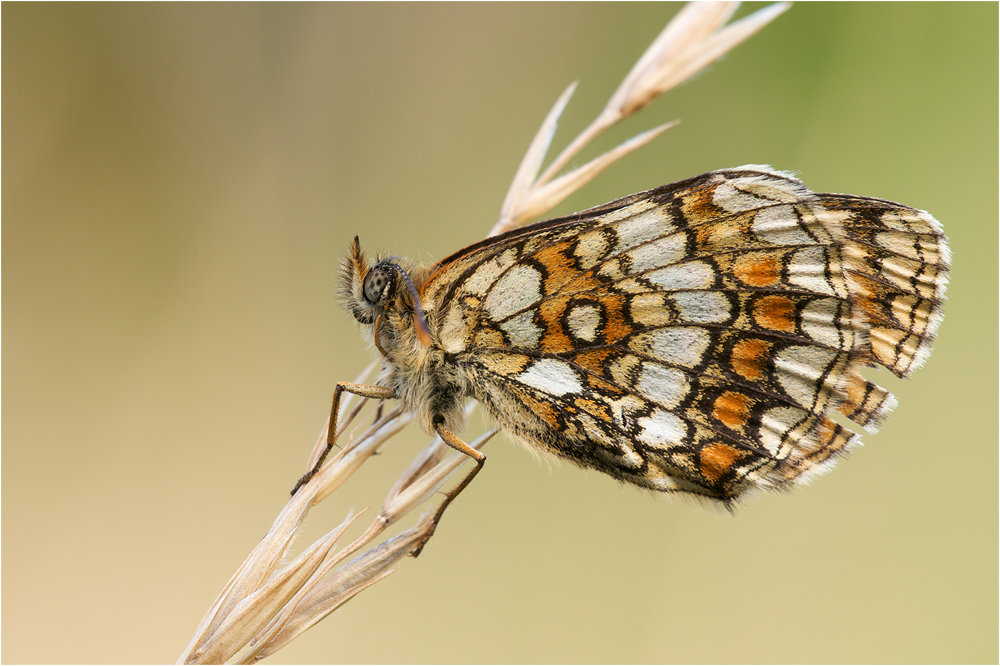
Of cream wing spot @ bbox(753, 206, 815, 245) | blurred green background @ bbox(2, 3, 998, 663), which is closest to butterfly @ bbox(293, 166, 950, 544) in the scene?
cream wing spot @ bbox(753, 206, 815, 245)

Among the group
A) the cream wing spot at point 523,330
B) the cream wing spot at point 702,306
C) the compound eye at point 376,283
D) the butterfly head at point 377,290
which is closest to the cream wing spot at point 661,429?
the cream wing spot at point 702,306

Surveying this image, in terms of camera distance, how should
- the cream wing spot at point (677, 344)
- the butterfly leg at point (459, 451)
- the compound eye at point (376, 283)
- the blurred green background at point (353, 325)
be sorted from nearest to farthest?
the butterfly leg at point (459, 451), the cream wing spot at point (677, 344), the compound eye at point (376, 283), the blurred green background at point (353, 325)

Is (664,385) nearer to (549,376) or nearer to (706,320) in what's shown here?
(706,320)

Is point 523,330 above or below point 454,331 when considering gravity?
below

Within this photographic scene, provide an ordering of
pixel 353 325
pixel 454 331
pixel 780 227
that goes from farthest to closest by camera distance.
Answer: pixel 353 325
pixel 454 331
pixel 780 227

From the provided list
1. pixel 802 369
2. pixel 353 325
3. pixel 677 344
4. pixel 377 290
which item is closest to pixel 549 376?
pixel 677 344

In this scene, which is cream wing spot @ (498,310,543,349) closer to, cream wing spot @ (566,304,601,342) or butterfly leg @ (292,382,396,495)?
cream wing spot @ (566,304,601,342)

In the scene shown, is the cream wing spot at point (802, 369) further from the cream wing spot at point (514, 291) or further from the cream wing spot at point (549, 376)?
the cream wing spot at point (514, 291)

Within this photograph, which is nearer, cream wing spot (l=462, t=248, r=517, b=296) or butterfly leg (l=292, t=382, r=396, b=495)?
butterfly leg (l=292, t=382, r=396, b=495)
